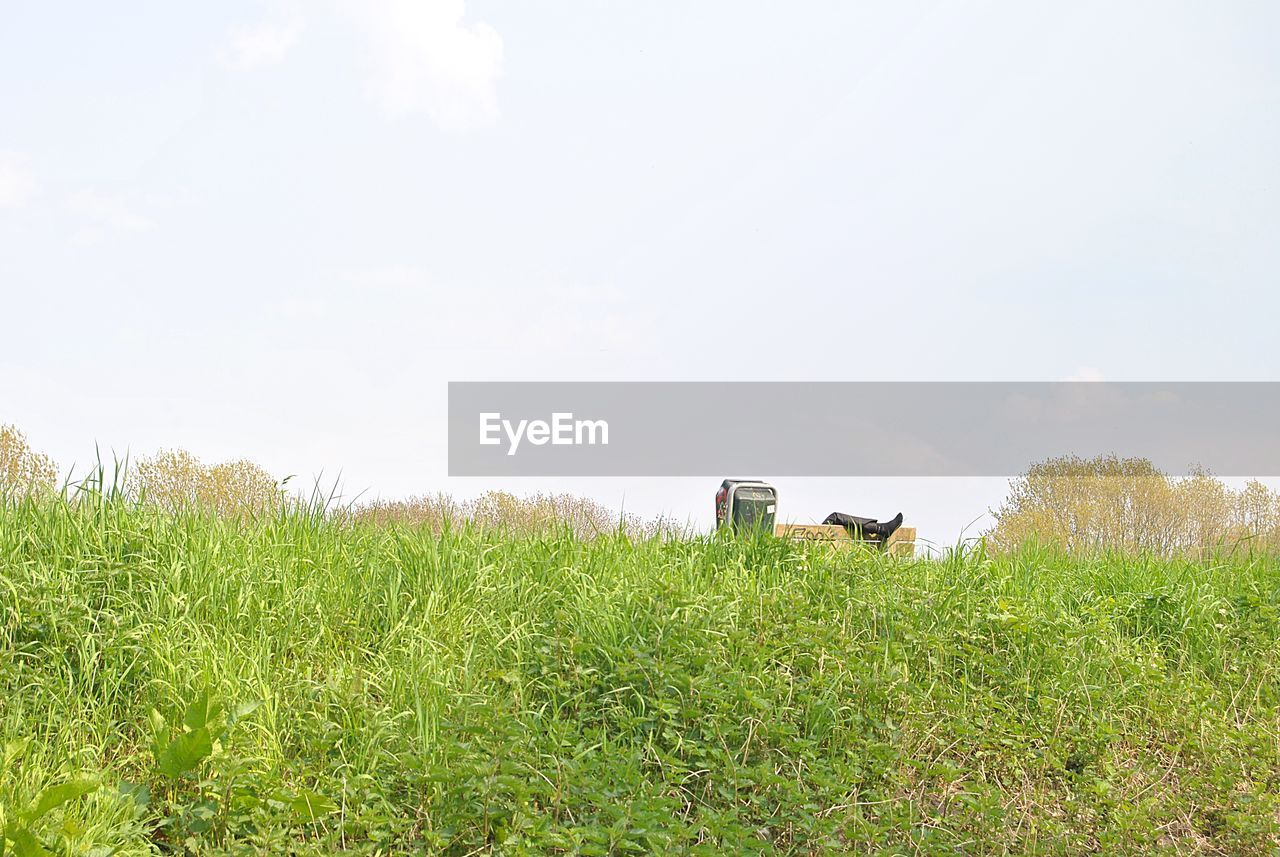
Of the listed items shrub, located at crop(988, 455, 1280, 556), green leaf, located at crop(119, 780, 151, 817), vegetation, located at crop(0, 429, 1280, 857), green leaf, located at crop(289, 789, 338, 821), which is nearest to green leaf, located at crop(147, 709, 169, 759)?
vegetation, located at crop(0, 429, 1280, 857)

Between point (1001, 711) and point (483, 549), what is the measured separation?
301cm

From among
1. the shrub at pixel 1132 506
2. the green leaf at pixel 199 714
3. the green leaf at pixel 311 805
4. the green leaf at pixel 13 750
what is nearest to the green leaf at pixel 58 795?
the green leaf at pixel 199 714

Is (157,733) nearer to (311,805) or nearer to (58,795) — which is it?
(58,795)

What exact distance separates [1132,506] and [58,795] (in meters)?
13.2

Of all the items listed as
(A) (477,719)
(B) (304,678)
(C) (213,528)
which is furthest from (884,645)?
(C) (213,528)

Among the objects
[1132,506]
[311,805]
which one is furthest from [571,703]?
[1132,506]

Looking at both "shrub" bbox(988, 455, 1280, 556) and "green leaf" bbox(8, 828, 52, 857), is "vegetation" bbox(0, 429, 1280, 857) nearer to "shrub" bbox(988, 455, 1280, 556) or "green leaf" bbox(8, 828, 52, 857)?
"green leaf" bbox(8, 828, 52, 857)

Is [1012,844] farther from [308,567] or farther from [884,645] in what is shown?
[308,567]

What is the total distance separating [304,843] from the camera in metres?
3.54

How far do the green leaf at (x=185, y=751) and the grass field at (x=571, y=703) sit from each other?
0.4 inches

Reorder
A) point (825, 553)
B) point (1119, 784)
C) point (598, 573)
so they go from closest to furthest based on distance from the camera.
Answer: point (1119, 784) < point (598, 573) < point (825, 553)

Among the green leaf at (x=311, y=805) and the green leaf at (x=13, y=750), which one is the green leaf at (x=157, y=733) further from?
the green leaf at (x=311, y=805)

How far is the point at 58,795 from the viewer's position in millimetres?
3205

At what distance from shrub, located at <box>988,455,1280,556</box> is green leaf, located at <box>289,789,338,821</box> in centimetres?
1017
